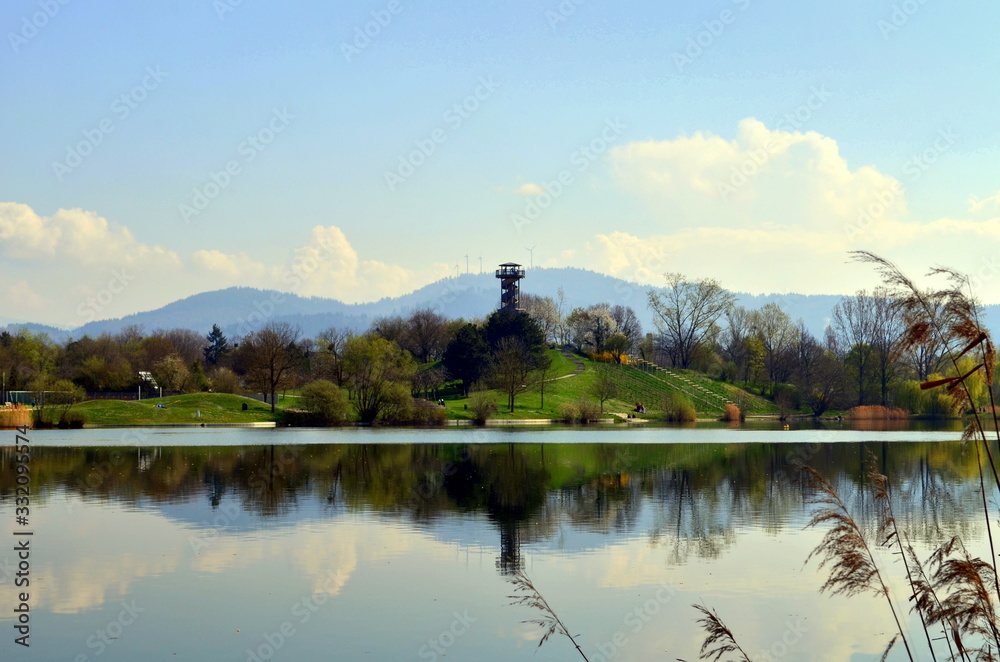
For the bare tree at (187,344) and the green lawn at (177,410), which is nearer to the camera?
the green lawn at (177,410)

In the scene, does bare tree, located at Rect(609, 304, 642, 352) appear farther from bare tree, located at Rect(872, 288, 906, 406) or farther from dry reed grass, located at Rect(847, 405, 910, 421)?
dry reed grass, located at Rect(847, 405, 910, 421)

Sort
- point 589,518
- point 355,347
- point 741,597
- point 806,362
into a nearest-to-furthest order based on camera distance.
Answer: point 741,597, point 589,518, point 355,347, point 806,362

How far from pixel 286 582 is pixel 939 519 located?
52.3 feet

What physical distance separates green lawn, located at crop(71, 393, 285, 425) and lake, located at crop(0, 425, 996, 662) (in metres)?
33.9

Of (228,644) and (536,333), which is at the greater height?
(536,333)

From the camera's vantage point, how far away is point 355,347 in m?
93.2

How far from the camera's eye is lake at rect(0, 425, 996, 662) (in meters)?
11.7

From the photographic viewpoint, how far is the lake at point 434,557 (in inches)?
462

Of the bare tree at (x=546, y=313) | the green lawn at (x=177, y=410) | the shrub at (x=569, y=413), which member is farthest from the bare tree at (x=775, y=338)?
the green lawn at (x=177, y=410)

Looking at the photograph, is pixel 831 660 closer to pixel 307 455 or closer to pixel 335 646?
pixel 335 646

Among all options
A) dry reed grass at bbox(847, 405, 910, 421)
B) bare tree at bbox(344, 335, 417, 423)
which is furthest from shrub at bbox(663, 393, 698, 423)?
bare tree at bbox(344, 335, 417, 423)

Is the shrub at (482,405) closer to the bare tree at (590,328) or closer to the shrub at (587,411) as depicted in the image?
the shrub at (587,411)

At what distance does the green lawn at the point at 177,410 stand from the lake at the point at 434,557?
1334 inches

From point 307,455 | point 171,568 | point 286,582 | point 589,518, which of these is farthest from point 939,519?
point 307,455
